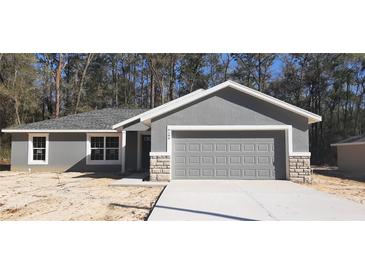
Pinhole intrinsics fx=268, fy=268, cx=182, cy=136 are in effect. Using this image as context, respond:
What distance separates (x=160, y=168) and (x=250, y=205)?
4.91 meters

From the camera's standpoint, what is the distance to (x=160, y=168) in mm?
10578

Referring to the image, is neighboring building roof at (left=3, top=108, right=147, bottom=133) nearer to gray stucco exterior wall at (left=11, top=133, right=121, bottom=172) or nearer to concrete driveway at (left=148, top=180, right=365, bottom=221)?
gray stucco exterior wall at (left=11, top=133, right=121, bottom=172)

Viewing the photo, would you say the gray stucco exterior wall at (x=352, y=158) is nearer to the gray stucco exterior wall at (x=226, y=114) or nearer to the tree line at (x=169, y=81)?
the tree line at (x=169, y=81)

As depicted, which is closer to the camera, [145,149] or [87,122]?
[145,149]

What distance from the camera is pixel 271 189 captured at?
860 cm

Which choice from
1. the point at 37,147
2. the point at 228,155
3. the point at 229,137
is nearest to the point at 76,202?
the point at 228,155

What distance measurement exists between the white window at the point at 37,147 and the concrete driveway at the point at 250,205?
10.3 m

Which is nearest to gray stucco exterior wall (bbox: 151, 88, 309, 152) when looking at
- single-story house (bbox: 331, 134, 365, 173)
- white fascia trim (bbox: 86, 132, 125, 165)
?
white fascia trim (bbox: 86, 132, 125, 165)

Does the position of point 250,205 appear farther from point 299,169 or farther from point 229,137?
point 299,169

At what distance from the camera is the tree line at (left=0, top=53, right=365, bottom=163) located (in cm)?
2442

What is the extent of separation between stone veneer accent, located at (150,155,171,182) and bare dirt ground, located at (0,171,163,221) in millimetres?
1074

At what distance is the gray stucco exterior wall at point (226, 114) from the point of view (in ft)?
35.3
